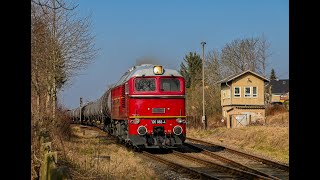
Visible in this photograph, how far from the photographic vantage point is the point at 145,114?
1706 centimetres

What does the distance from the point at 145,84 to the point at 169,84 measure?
932mm

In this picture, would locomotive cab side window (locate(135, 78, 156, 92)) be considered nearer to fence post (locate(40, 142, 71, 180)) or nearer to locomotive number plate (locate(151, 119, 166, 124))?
locomotive number plate (locate(151, 119, 166, 124))

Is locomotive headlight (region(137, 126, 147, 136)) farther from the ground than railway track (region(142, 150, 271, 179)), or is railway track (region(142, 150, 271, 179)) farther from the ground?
locomotive headlight (region(137, 126, 147, 136))

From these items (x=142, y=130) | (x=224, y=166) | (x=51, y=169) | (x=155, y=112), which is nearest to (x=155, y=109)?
(x=155, y=112)

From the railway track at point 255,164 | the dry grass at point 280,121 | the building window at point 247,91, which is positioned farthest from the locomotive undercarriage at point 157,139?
the building window at point 247,91

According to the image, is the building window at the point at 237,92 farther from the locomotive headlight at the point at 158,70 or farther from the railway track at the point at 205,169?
the railway track at the point at 205,169

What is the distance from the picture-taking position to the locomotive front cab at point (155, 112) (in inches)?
670

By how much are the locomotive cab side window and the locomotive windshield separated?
312mm

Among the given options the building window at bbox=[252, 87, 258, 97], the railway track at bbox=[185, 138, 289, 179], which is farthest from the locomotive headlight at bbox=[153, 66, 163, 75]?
the building window at bbox=[252, 87, 258, 97]

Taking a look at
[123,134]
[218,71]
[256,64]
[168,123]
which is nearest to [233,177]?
[168,123]

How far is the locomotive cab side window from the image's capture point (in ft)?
56.7
